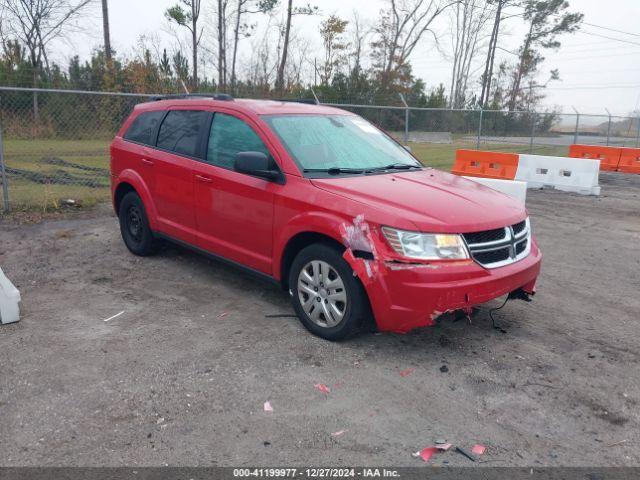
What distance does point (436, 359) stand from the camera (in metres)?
3.98

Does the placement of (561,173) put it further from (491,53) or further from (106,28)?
(491,53)

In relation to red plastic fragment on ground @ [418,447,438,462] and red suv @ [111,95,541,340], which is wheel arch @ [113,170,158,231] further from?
red plastic fragment on ground @ [418,447,438,462]

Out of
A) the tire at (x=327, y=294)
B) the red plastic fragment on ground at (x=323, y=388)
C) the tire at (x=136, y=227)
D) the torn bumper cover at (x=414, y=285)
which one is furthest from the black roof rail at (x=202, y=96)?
the red plastic fragment on ground at (x=323, y=388)

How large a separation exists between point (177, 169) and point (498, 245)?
3.10 meters

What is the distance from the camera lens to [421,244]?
3.68m

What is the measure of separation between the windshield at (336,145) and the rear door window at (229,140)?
0.67 ft

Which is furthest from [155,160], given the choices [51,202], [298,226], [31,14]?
[31,14]

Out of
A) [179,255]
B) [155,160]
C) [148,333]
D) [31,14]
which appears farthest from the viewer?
[31,14]

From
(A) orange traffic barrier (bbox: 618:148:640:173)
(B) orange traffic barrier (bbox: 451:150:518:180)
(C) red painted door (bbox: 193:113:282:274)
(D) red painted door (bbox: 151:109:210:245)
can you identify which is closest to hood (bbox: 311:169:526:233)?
(C) red painted door (bbox: 193:113:282:274)

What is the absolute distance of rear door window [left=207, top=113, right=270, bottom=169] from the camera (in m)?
4.72

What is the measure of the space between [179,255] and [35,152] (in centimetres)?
651

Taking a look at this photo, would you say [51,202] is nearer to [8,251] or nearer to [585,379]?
[8,251]

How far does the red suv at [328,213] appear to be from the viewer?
12.1 ft

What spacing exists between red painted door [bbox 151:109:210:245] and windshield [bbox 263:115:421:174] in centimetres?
98
